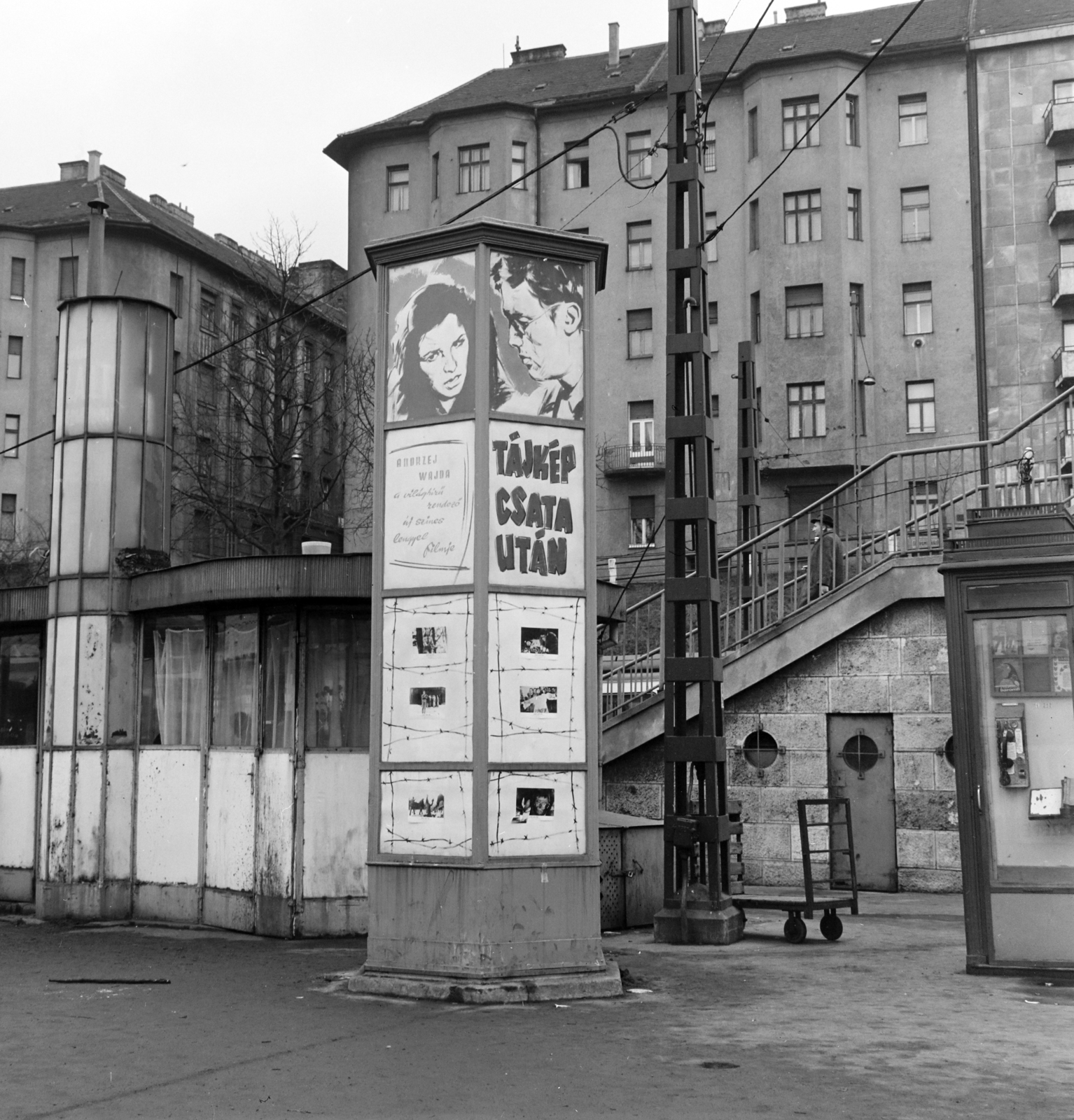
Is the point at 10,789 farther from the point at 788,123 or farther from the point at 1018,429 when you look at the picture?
the point at 788,123

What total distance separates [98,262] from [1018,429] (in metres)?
12.0

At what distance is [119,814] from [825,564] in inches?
351

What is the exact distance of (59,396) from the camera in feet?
50.9

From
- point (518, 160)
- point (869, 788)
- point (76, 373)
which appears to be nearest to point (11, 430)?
point (518, 160)

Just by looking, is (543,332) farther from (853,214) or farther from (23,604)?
(853,214)

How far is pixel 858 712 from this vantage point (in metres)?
17.4

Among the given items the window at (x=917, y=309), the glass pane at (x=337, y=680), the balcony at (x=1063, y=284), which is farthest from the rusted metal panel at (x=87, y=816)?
the balcony at (x=1063, y=284)

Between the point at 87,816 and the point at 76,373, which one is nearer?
the point at 87,816

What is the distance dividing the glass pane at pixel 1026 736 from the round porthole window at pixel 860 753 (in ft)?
21.5

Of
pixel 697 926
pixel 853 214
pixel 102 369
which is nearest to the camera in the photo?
pixel 697 926

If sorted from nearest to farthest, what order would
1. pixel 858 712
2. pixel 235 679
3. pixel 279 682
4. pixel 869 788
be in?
pixel 279 682
pixel 235 679
pixel 869 788
pixel 858 712

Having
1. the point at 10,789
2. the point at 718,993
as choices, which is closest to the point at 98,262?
the point at 10,789

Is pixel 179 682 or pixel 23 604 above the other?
pixel 23 604

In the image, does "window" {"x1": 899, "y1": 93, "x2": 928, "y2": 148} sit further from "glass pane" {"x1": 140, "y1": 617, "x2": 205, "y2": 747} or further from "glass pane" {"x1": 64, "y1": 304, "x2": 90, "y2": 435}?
"glass pane" {"x1": 140, "y1": 617, "x2": 205, "y2": 747}
